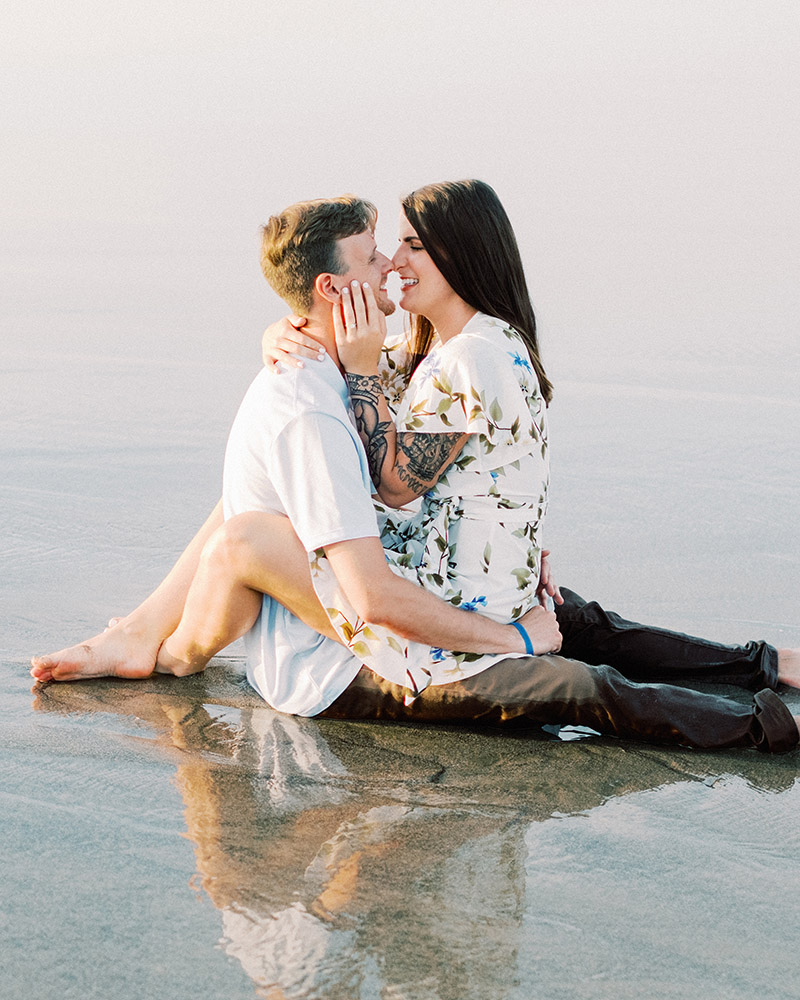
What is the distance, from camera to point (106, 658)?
3.42 m

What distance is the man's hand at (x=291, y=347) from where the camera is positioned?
319cm

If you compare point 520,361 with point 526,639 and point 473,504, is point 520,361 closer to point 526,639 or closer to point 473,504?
point 473,504

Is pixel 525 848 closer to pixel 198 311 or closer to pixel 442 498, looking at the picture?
pixel 442 498

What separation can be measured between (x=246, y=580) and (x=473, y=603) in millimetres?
602

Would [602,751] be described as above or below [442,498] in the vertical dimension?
below

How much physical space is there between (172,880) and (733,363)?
7.14 m

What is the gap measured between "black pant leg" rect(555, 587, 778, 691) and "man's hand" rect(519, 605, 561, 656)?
44 centimetres

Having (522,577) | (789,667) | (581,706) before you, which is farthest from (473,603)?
(789,667)

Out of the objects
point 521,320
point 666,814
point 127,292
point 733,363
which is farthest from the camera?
point 127,292

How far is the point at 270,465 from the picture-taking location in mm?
3049

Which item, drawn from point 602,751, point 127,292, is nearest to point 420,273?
point 602,751

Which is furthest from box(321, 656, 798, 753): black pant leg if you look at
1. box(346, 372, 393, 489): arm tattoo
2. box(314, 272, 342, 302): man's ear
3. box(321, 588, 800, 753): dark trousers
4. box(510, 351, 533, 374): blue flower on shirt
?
box(314, 272, 342, 302): man's ear

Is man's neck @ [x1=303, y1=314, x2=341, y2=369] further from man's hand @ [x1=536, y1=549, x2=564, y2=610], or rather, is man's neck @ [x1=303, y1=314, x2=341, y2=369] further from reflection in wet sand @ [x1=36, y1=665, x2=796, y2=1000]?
reflection in wet sand @ [x1=36, y1=665, x2=796, y2=1000]

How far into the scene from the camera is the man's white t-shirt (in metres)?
2.97
